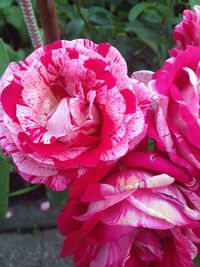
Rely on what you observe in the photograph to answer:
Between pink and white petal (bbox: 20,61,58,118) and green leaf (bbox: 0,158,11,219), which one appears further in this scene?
green leaf (bbox: 0,158,11,219)

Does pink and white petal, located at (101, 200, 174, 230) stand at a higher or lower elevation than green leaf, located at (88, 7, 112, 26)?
higher

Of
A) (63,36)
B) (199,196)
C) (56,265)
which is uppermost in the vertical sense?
(199,196)

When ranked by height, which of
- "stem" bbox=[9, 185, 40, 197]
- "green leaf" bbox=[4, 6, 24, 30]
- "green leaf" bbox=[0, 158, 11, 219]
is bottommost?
"stem" bbox=[9, 185, 40, 197]

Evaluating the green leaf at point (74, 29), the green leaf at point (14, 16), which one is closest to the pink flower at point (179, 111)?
the green leaf at point (74, 29)

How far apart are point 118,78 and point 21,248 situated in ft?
3.71

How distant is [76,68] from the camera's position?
0.37m

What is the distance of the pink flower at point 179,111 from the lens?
1.19 ft

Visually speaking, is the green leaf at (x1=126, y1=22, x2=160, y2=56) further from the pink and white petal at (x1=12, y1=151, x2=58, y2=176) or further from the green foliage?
the pink and white petal at (x1=12, y1=151, x2=58, y2=176)

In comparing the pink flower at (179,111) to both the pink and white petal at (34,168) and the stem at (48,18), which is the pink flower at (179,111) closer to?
the pink and white petal at (34,168)

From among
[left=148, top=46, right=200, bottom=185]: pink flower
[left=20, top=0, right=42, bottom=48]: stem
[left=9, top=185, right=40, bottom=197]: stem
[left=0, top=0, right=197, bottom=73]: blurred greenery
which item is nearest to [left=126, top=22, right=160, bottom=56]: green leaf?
[left=0, top=0, right=197, bottom=73]: blurred greenery

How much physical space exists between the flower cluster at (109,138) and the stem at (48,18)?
204 mm

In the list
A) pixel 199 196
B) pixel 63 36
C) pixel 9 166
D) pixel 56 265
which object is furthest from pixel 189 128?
pixel 56 265

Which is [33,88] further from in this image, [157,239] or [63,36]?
[63,36]

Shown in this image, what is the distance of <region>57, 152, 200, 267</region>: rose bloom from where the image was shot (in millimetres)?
358
